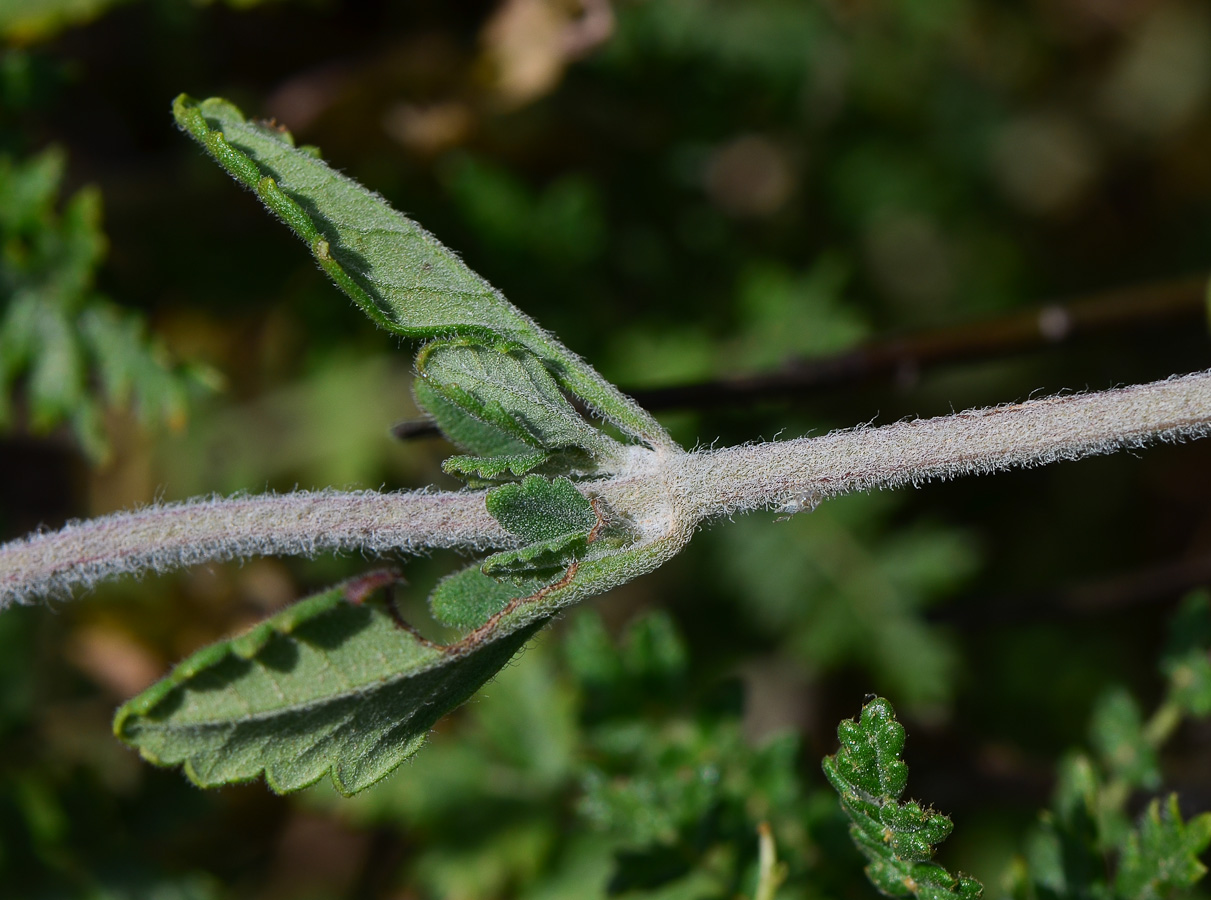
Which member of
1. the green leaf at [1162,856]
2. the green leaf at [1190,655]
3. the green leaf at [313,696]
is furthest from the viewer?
the green leaf at [1190,655]

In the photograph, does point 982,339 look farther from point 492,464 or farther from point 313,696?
point 313,696

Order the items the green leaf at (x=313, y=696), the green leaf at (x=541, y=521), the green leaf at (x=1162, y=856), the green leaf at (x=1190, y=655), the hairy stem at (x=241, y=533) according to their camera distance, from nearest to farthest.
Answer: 1. the green leaf at (x=313, y=696)
2. the green leaf at (x=541, y=521)
3. the hairy stem at (x=241, y=533)
4. the green leaf at (x=1162, y=856)
5. the green leaf at (x=1190, y=655)

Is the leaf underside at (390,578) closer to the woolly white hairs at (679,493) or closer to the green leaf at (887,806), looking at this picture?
the woolly white hairs at (679,493)

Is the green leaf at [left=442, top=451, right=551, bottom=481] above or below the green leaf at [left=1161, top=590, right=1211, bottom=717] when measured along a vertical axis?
above

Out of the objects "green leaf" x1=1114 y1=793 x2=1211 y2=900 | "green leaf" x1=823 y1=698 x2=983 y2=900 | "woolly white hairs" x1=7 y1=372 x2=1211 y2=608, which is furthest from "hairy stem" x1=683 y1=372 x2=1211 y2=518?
"green leaf" x1=1114 y1=793 x2=1211 y2=900

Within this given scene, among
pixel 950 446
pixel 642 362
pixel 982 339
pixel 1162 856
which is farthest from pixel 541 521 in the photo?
pixel 642 362

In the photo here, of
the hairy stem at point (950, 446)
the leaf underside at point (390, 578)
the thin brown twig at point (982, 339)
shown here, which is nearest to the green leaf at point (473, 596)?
the leaf underside at point (390, 578)

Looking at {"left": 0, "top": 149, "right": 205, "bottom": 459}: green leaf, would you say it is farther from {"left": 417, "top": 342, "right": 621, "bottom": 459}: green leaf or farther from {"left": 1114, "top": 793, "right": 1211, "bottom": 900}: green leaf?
{"left": 1114, "top": 793, "right": 1211, "bottom": 900}: green leaf
